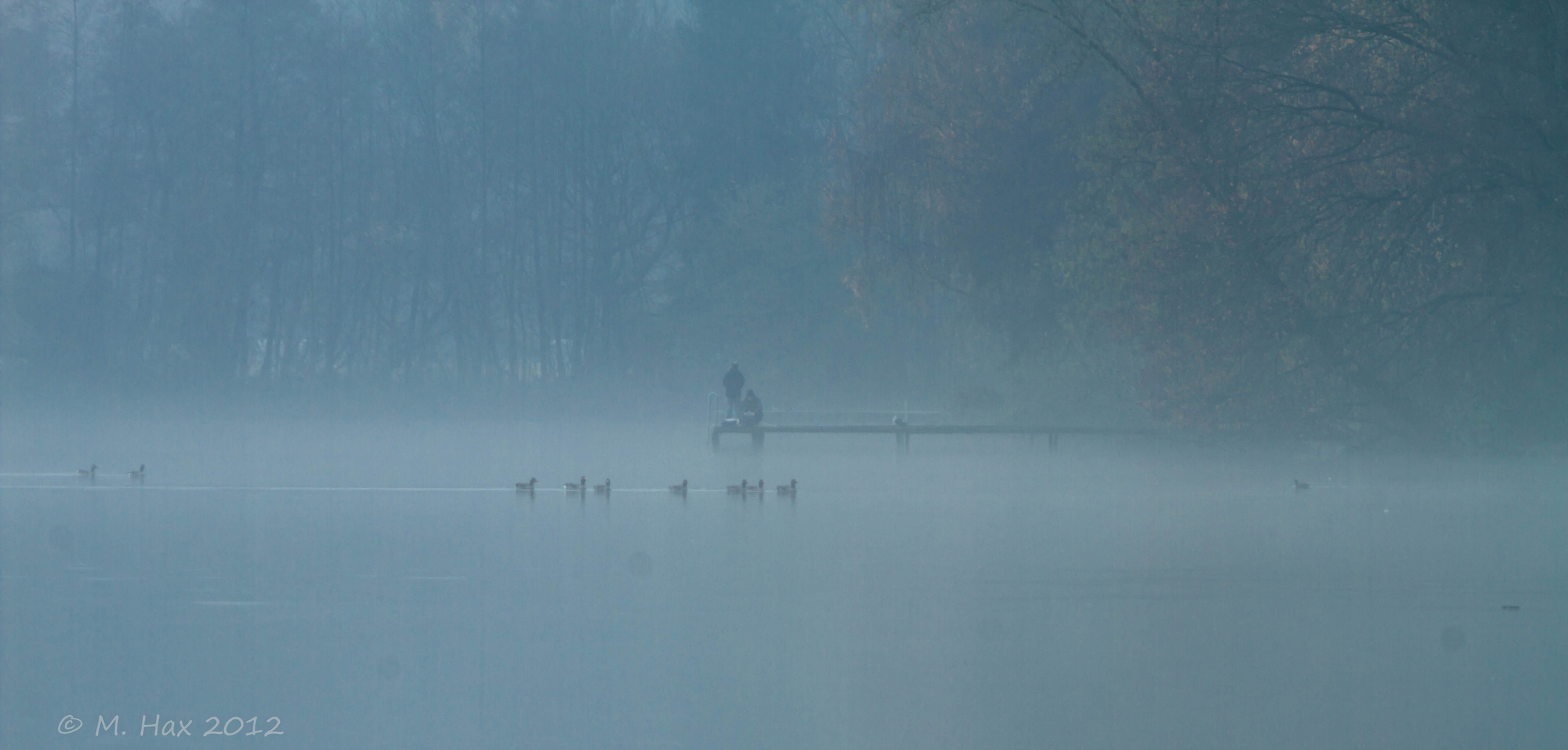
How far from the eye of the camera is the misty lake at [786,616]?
20.1 ft

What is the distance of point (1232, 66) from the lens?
58.8 feet

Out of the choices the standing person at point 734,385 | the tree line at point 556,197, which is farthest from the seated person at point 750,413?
the tree line at point 556,197

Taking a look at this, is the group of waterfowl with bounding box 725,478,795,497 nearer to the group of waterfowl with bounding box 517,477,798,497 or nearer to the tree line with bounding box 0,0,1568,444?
the group of waterfowl with bounding box 517,477,798,497

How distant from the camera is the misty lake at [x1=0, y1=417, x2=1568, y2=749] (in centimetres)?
612

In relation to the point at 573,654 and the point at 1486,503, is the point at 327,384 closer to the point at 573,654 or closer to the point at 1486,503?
the point at 1486,503

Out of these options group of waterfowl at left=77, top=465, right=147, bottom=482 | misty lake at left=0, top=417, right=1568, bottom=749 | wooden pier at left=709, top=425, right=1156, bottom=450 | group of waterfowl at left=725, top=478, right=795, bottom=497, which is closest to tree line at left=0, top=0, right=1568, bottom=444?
wooden pier at left=709, top=425, right=1156, bottom=450

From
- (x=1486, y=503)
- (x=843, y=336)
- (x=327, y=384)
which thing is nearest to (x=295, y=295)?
(x=327, y=384)

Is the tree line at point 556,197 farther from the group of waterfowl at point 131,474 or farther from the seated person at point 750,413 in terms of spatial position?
the group of waterfowl at point 131,474

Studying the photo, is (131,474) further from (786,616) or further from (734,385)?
(734,385)

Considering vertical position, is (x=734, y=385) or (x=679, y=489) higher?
(x=734, y=385)

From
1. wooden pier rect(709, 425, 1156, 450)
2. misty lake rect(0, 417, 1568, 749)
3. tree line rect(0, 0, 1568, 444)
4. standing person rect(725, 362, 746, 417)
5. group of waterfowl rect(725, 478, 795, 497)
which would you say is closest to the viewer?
misty lake rect(0, 417, 1568, 749)

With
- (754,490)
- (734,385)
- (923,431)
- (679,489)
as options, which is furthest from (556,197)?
(754,490)

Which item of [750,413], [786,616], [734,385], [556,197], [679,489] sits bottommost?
[786,616]

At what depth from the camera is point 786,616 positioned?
8266mm
